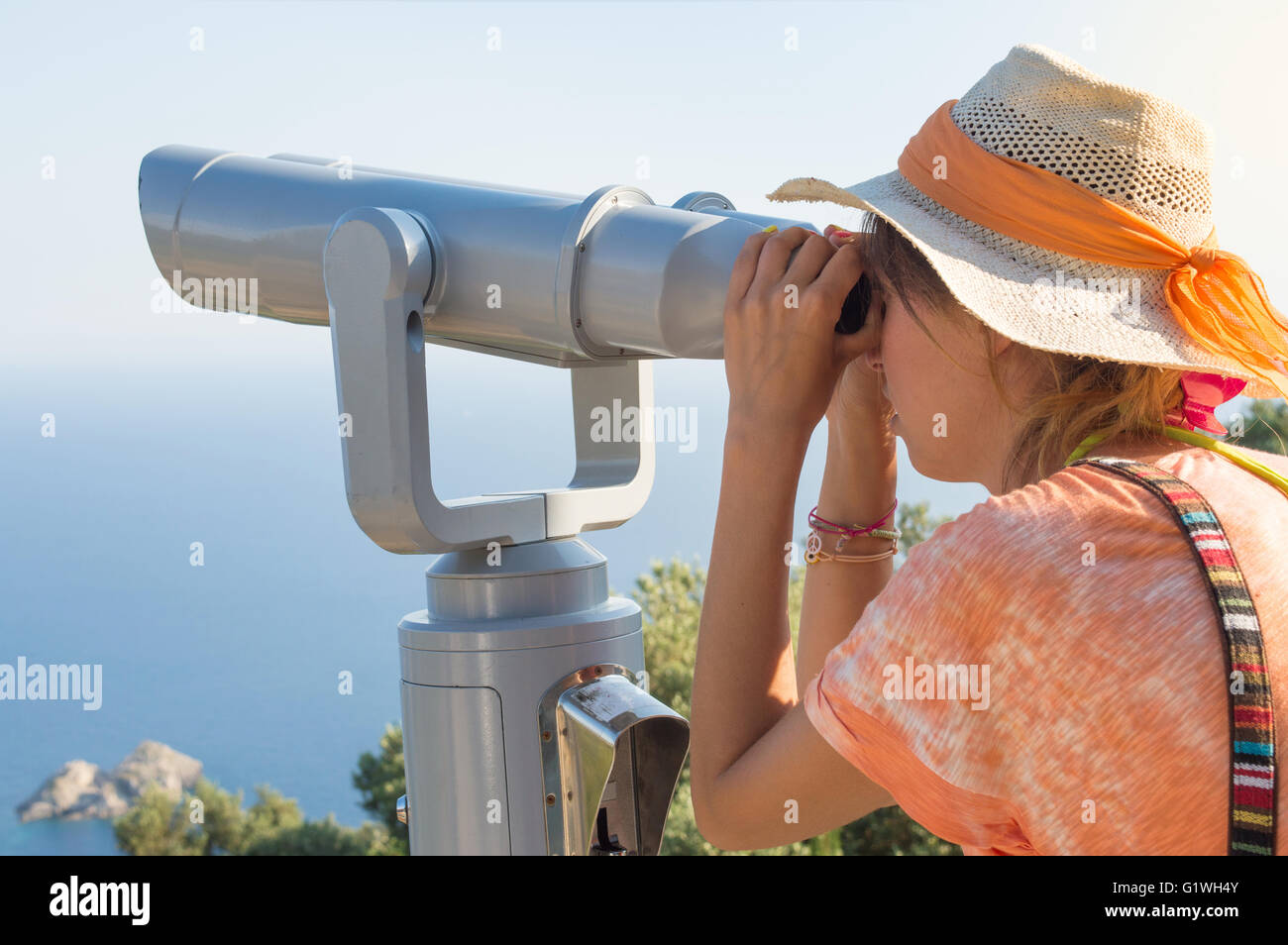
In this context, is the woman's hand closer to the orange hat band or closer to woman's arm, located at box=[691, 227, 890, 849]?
woman's arm, located at box=[691, 227, 890, 849]

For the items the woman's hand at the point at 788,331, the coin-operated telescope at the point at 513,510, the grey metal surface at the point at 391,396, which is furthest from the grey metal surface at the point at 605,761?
the woman's hand at the point at 788,331

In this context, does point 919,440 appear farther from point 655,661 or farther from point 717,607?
point 655,661

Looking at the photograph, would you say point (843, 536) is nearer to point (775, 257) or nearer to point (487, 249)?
point (775, 257)

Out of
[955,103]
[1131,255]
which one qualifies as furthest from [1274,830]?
[955,103]

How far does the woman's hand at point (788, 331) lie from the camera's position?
3.73 ft

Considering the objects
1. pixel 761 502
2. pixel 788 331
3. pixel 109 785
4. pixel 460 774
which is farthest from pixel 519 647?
pixel 109 785

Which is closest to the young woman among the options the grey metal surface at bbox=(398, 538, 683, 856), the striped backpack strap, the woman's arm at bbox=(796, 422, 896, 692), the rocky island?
the striped backpack strap

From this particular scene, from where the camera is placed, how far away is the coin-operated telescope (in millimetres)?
1207

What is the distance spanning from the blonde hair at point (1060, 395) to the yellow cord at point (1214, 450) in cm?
1

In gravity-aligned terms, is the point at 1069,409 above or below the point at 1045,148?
below

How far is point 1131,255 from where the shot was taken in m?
1.08

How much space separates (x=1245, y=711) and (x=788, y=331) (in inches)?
20.2

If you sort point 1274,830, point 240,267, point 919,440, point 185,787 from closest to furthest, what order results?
point 1274,830, point 919,440, point 240,267, point 185,787
